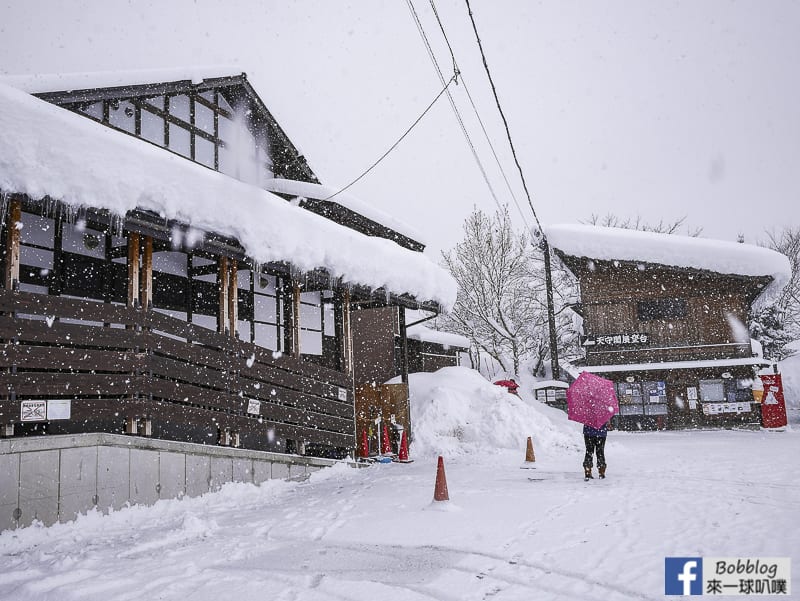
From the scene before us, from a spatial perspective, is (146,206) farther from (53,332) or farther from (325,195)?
(325,195)

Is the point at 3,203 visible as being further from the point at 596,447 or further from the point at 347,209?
the point at 347,209

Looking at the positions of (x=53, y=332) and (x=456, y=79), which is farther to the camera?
(x=456, y=79)

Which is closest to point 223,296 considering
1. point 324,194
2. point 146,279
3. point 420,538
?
point 146,279

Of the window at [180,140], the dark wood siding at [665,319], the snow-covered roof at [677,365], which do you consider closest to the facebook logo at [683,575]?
the window at [180,140]

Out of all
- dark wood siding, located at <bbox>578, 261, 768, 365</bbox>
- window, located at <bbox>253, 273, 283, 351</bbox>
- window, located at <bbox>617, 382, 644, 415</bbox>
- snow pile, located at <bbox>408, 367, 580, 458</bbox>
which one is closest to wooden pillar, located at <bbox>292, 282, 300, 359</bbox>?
window, located at <bbox>253, 273, 283, 351</bbox>

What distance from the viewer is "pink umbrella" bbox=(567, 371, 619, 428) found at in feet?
29.9

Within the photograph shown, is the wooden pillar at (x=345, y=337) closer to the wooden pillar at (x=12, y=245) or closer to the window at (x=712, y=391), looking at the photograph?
the wooden pillar at (x=12, y=245)

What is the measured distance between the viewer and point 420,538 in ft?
18.4

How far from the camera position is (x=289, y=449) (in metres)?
11.9

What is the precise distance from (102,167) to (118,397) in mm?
3000

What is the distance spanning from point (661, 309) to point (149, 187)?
2416 cm

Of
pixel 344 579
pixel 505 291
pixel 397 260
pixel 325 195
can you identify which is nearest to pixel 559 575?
pixel 344 579

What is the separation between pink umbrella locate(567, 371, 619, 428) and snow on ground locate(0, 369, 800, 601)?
0.95m

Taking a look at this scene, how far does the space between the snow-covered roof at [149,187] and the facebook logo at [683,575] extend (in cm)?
701
